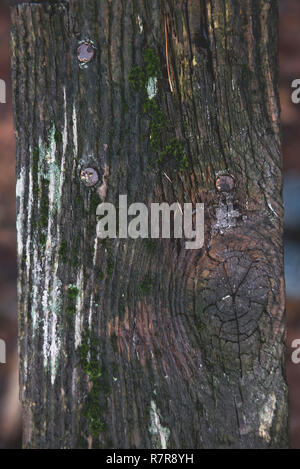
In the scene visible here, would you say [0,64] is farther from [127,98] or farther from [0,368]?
[0,368]

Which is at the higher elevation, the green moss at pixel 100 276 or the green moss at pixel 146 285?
the green moss at pixel 100 276

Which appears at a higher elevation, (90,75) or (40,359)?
(90,75)

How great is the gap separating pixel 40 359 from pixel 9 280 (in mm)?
574

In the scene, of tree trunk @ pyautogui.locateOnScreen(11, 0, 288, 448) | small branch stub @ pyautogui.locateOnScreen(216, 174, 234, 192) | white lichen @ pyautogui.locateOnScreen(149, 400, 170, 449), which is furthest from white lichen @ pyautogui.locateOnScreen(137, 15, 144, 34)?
white lichen @ pyautogui.locateOnScreen(149, 400, 170, 449)

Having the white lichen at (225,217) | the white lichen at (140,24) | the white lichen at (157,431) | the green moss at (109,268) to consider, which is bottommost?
the white lichen at (157,431)

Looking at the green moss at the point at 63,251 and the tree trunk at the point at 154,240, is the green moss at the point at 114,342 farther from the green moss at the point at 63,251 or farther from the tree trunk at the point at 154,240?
the green moss at the point at 63,251

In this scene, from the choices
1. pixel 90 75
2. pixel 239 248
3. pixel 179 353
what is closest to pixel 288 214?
pixel 239 248

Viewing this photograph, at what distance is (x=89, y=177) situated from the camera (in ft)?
3.06

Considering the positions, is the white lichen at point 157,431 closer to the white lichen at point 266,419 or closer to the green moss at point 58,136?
the white lichen at point 266,419

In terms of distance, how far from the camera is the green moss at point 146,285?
0.94 metres

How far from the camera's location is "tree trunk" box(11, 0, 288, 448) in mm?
915

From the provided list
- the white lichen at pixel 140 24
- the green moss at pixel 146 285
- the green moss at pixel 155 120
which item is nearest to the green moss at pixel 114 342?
the green moss at pixel 146 285

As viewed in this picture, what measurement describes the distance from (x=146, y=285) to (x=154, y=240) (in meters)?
0.09

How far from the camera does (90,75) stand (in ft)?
3.02
